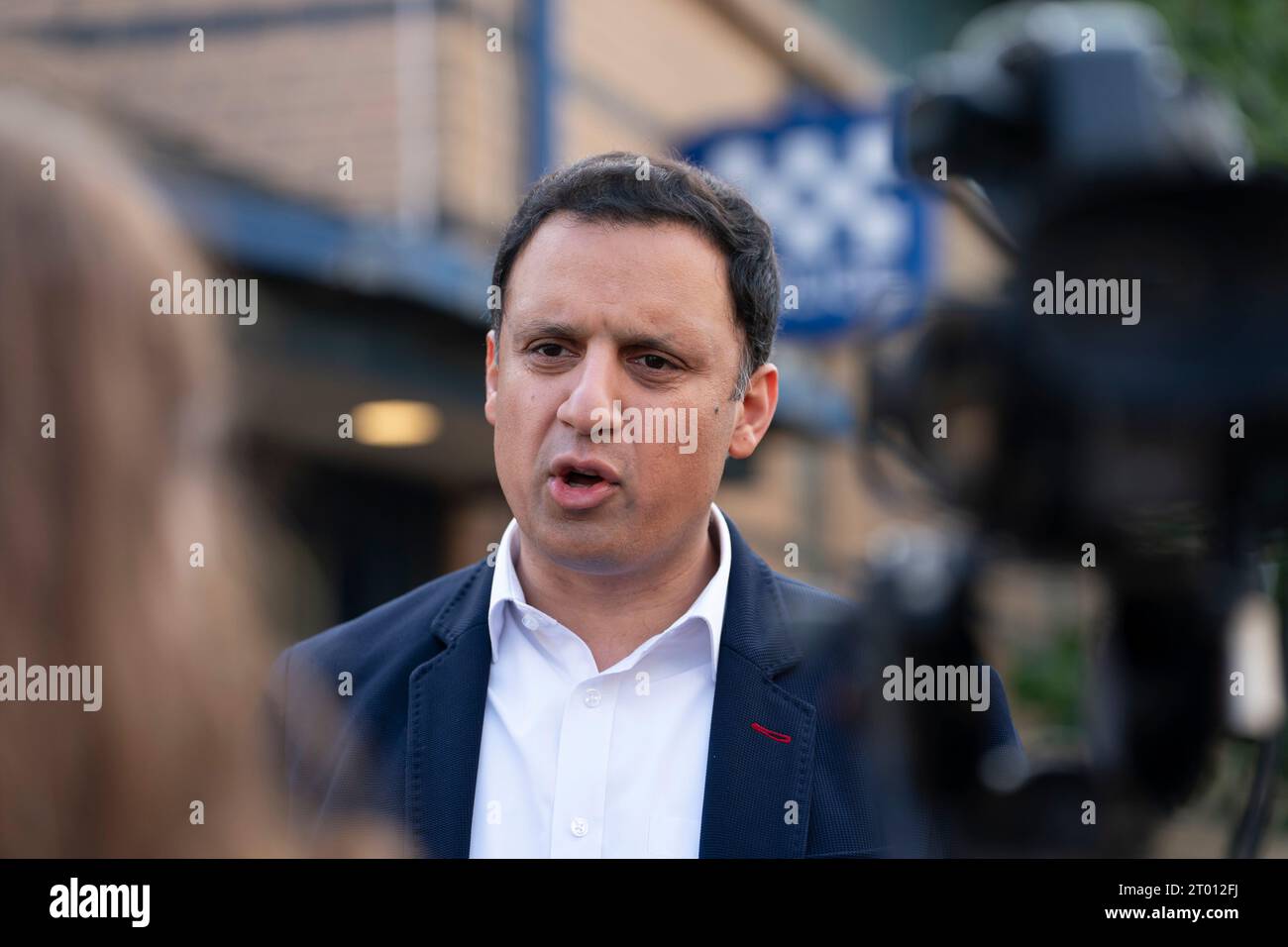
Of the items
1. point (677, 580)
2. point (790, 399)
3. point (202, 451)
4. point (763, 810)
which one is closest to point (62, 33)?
point (790, 399)

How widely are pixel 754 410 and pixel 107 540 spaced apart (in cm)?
127

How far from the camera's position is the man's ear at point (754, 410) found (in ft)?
6.49

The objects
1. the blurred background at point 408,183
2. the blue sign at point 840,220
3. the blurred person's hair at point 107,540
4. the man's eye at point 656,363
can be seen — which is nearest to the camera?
the blurred person's hair at point 107,540

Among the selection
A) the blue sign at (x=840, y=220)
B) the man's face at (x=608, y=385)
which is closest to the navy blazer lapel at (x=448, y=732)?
the man's face at (x=608, y=385)

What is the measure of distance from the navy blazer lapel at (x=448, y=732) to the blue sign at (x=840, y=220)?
130 inches

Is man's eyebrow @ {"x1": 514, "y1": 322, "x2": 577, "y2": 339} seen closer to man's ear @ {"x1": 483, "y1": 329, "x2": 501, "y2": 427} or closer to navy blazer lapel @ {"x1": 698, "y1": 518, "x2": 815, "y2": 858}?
man's ear @ {"x1": 483, "y1": 329, "x2": 501, "y2": 427}

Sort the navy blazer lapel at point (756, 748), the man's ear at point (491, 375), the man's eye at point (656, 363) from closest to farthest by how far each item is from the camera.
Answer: the navy blazer lapel at point (756, 748) → the man's eye at point (656, 363) → the man's ear at point (491, 375)

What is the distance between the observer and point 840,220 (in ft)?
16.9

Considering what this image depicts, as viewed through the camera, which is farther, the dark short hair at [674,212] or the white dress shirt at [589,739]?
the dark short hair at [674,212]

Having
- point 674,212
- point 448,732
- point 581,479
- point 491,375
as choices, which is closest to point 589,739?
point 448,732

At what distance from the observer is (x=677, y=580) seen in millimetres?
1900

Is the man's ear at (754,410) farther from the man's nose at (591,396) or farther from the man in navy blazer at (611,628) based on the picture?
the man's nose at (591,396)

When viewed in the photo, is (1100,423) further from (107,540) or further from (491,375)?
(491,375)
